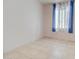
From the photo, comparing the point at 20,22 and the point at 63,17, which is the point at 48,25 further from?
the point at 20,22

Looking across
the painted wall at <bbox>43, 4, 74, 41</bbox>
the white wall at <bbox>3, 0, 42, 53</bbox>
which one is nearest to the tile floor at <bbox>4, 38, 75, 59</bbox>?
the white wall at <bbox>3, 0, 42, 53</bbox>

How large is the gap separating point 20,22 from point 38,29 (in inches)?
54.6

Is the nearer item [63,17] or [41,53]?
[41,53]

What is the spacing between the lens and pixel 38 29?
185 inches

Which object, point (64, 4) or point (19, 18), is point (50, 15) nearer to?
point (64, 4)

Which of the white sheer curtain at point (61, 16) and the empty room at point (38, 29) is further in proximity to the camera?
the white sheer curtain at point (61, 16)

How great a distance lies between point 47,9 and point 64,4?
3.04 feet

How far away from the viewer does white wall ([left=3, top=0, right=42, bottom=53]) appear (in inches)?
118

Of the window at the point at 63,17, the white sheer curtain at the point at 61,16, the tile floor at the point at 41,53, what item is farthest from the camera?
the white sheer curtain at the point at 61,16

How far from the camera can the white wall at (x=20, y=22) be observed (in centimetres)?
299

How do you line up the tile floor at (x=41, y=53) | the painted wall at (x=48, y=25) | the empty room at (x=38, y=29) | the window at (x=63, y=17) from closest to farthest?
the tile floor at (x=41, y=53)
the empty room at (x=38, y=29)
the window at (x=63, y=17)
the painted wall at (x=48, y=25)

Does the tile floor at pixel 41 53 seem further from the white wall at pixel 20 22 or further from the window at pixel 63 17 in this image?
the window at pixel 63 17

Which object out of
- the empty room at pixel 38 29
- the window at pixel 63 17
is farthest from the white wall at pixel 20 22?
the window at pixel 63 17

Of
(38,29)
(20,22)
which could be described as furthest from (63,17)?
(20,22)
